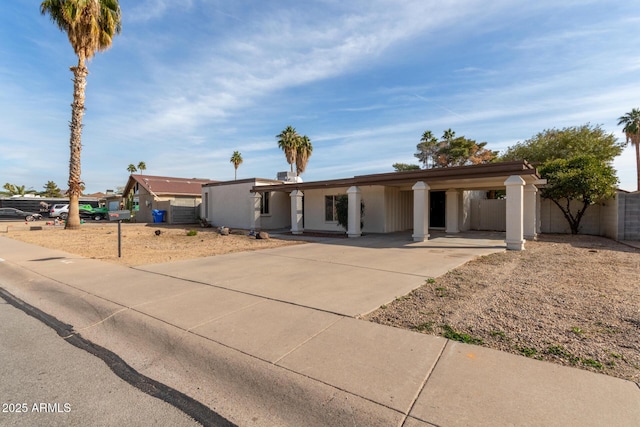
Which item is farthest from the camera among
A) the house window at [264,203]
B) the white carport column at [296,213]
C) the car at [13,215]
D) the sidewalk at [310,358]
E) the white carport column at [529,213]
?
the car at [13,215]

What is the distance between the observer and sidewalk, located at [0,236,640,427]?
258cm

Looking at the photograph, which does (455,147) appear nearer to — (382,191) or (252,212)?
(382,191)

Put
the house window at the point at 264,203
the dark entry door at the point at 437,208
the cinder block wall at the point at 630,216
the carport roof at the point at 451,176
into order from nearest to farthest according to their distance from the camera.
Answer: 1. the carport roof at the point at 451,176
2. the cinder block wall at the point at 630,216
3. the dark entry door at the point at 437,208
4. the house window at the point at 264,203

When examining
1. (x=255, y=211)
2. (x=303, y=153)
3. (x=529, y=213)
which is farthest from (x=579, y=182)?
(x=303, y=153)

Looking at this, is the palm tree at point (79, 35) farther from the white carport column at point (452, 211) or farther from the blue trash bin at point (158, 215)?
the white carport column at point (452, 211)

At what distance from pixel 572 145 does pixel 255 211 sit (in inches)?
874

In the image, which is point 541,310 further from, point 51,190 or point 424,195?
point 51,190

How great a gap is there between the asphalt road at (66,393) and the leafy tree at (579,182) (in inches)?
682

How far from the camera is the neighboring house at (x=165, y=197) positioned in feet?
90.7

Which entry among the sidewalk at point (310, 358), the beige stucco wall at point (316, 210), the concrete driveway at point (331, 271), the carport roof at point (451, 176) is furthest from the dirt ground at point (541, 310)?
the beige stucco wall at point (316, 210)

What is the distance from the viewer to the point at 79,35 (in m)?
19.3

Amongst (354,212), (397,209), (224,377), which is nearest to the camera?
(224,377)

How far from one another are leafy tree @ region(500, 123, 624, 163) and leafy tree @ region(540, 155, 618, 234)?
24.8 ft

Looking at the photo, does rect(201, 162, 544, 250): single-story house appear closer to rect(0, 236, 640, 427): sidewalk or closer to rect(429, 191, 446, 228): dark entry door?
rect(429, 191, 446, 228): dark entry door
